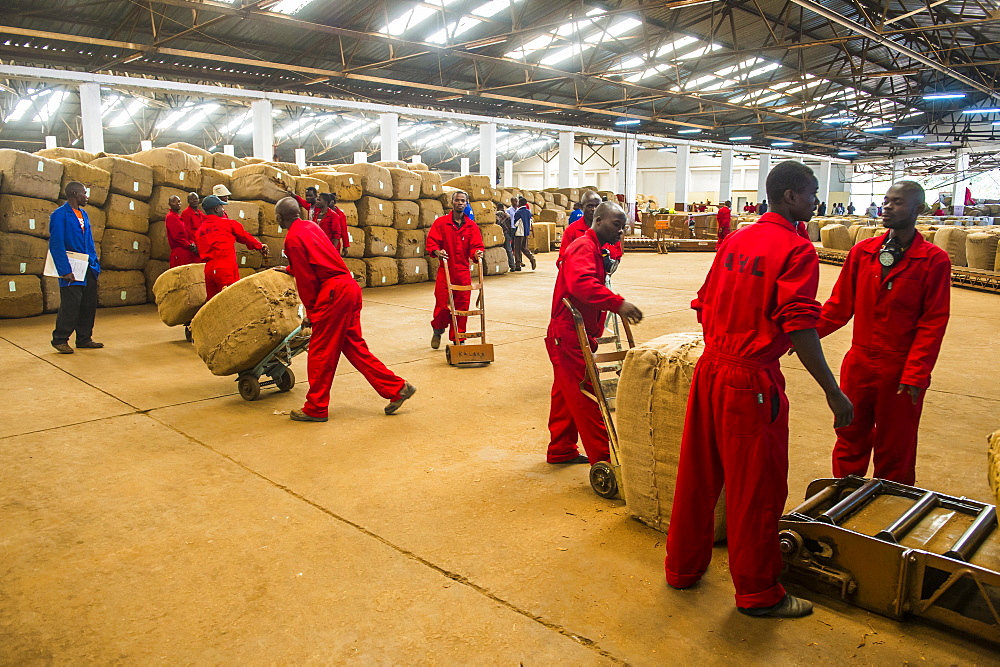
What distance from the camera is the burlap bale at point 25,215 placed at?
9742 millimetres

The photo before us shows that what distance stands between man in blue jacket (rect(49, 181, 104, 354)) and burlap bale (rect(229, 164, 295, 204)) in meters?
4.04

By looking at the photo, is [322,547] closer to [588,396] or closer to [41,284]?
[588,396]


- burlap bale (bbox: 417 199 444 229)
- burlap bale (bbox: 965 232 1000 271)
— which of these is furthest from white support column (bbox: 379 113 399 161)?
burlap bale (bbox: 965 232 1000 271)

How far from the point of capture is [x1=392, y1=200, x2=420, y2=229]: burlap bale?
14.2 meters

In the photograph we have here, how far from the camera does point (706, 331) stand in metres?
2.86

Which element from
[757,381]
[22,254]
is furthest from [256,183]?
[757,381]

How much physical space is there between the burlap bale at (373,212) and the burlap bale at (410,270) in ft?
3.29

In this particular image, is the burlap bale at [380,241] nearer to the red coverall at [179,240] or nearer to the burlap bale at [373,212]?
the burlap bale at [373,212]

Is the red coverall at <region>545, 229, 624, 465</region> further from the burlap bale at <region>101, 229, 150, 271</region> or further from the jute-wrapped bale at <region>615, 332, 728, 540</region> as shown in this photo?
the burlap bale at <region>101, 229, 150, 271</region>

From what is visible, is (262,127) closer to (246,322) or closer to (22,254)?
(22,254)

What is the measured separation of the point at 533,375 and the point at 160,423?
3462mm

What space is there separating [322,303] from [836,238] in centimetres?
1745

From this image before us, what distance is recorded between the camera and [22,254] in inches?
388

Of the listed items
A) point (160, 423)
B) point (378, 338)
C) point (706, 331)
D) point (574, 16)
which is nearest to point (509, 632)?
point (706, 331)
